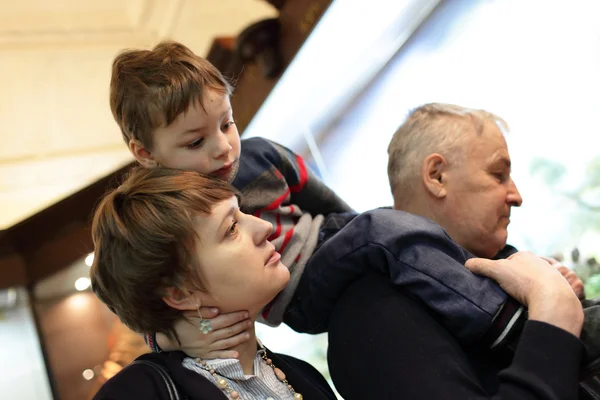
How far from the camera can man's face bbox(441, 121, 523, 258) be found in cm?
126

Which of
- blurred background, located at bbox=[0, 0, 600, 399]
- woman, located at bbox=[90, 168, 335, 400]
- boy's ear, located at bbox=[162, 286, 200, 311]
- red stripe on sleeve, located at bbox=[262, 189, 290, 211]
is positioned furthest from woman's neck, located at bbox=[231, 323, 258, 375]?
blurred background, located at bbox=[0, 0, 600, 399]

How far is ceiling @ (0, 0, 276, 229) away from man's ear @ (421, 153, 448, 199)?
2756 mm

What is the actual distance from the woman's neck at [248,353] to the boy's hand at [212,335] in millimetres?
26

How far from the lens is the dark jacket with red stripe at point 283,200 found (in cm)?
138

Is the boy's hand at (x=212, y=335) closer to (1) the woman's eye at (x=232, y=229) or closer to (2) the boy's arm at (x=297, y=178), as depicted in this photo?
(1) the woman's eye at (x=232, y=229)

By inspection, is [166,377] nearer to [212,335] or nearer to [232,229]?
[212,335]

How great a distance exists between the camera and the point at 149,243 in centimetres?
111

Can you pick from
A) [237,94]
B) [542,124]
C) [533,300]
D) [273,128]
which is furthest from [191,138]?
[273,128]

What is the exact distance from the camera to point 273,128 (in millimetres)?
2434

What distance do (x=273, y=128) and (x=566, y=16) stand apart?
3.82 feet

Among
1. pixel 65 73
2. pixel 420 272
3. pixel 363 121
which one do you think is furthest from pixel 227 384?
pixel 65 73

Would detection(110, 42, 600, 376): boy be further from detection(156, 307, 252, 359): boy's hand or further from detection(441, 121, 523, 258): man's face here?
detection(441, 121, 523, 258): man's face

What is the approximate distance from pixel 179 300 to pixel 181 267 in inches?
2.4

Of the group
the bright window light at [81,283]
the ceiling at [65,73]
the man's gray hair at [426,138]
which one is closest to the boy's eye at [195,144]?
the man's gray hair at [426,138]
